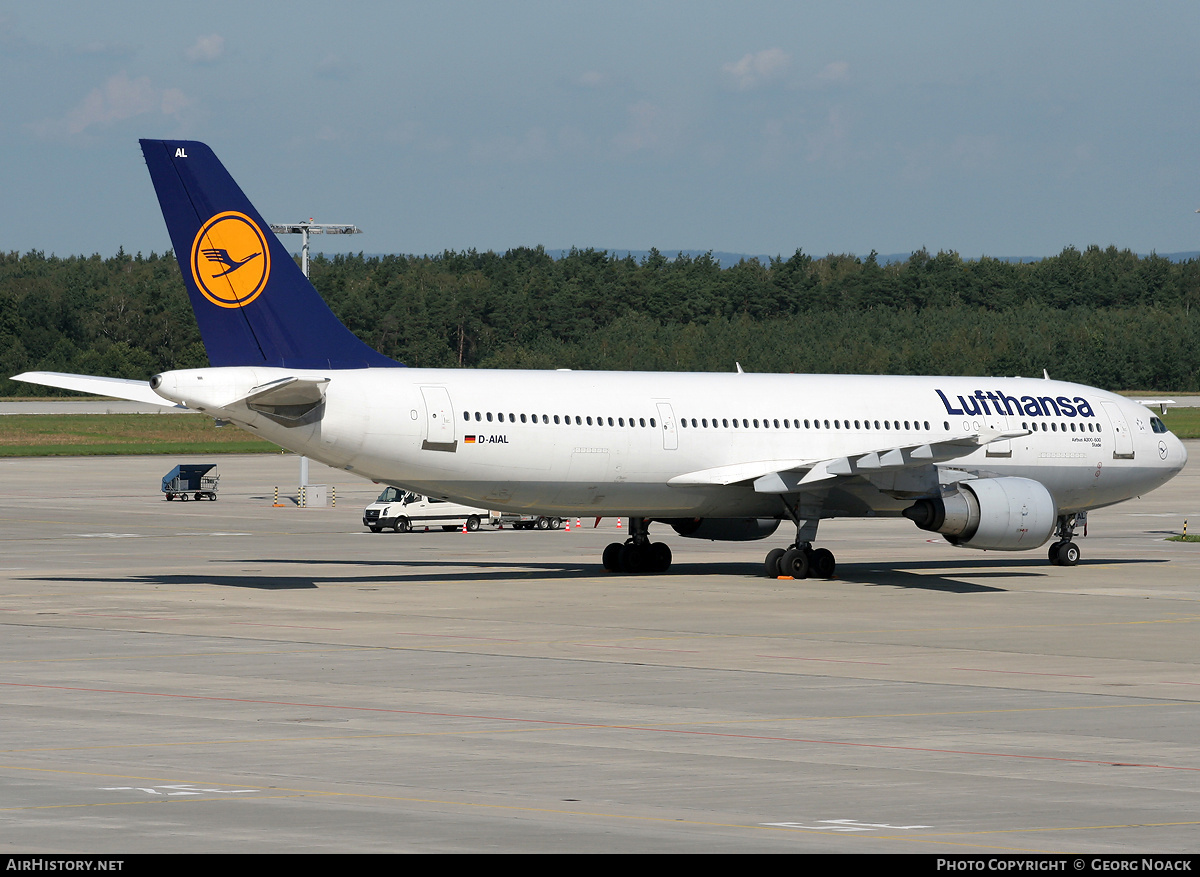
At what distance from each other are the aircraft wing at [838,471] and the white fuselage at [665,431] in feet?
0.99

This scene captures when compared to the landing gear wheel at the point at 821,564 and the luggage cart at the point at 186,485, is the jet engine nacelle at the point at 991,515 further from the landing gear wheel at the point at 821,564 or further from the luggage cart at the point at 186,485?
the luggage cart at the point at 186,485

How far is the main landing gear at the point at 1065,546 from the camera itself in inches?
1590

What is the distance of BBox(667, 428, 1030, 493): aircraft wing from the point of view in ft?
113

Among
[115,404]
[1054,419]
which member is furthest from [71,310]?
[1054,419]

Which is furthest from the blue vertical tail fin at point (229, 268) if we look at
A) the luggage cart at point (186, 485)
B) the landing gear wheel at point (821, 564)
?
the luggage cart at point (186, 485)

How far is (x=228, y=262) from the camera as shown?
3167 centimetres

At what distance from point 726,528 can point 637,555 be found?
214 cm

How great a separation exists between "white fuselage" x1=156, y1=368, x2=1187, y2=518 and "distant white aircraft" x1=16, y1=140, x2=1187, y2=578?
43 mm

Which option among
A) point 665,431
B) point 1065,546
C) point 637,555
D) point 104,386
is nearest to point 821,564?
point 637,555

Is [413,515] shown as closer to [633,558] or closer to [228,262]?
[633,558]

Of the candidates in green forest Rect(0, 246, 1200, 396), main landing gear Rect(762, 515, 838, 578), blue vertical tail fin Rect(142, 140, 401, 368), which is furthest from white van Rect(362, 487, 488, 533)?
green forest Rect(0, 246, 1200, 396)

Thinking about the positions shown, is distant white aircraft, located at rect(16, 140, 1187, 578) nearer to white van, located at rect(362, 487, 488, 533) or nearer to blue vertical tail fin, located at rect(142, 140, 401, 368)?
blue vertical tail fin, located at rect(142, 140, 401, 368)

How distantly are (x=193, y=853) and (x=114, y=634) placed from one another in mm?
14890

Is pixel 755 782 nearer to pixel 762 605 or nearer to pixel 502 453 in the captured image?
pixel 762 605
